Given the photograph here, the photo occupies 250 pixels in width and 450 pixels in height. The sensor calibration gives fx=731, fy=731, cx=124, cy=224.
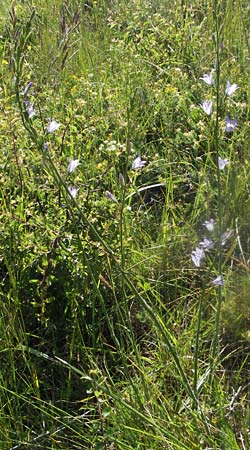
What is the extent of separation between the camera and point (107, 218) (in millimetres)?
2381

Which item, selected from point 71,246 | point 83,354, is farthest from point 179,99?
point 83,354

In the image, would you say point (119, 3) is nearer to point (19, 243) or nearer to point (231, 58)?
point (231, 58)

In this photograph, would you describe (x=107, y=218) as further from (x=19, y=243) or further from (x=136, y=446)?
(x=136, y=446)

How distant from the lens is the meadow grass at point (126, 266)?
181 centimetres

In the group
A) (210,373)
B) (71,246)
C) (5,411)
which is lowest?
(5,411)

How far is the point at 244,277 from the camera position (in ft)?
7.30

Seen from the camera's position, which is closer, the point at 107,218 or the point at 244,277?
the point at 244,277

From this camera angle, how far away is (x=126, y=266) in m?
2.39

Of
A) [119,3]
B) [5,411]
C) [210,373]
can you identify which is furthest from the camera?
[119,3]

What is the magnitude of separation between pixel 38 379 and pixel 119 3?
2.59 meters

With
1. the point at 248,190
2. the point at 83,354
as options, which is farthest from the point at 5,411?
the point at 248,190

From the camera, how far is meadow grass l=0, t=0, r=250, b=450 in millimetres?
1809

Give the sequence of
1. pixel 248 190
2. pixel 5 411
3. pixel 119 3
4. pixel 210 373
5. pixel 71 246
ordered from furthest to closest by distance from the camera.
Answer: pixel 119 3 < pixel 248 190 < pixel 71 246 < pixel 5 411 < pixel 210 373

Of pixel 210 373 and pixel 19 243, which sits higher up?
pixel 19 243
